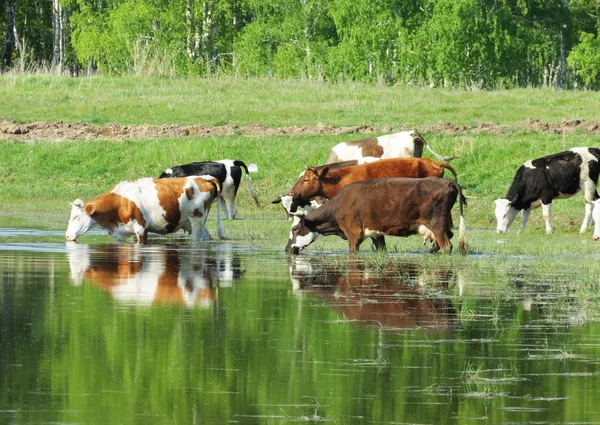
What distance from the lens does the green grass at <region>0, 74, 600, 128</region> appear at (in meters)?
37.0

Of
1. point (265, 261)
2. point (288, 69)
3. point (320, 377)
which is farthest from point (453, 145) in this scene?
point (288, 69)

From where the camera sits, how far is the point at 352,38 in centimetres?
6316

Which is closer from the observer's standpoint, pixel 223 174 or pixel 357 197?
pixel 357 197

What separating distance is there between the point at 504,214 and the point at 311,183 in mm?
3962

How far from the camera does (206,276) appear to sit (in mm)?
15914

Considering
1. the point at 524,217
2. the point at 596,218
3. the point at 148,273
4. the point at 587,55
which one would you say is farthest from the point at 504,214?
the point at 587,55

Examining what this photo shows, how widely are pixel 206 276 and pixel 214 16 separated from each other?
54.0 metres

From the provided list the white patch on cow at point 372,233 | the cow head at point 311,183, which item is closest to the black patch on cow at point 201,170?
the cow head at point 311,183

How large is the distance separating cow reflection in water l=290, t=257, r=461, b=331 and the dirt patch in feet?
51.8

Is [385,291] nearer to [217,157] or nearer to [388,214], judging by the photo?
[388,214]

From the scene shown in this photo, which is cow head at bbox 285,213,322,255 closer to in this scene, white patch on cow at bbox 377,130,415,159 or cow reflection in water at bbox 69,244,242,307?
cow reflection in water at bbox 69,244,242,307

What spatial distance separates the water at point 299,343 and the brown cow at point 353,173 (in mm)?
5113

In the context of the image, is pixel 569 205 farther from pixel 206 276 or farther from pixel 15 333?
pixel 15 333

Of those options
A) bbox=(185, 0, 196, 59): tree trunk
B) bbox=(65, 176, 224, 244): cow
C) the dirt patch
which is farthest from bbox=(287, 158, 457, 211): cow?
bbox=(185, 0, 196, 59): tree trunk
